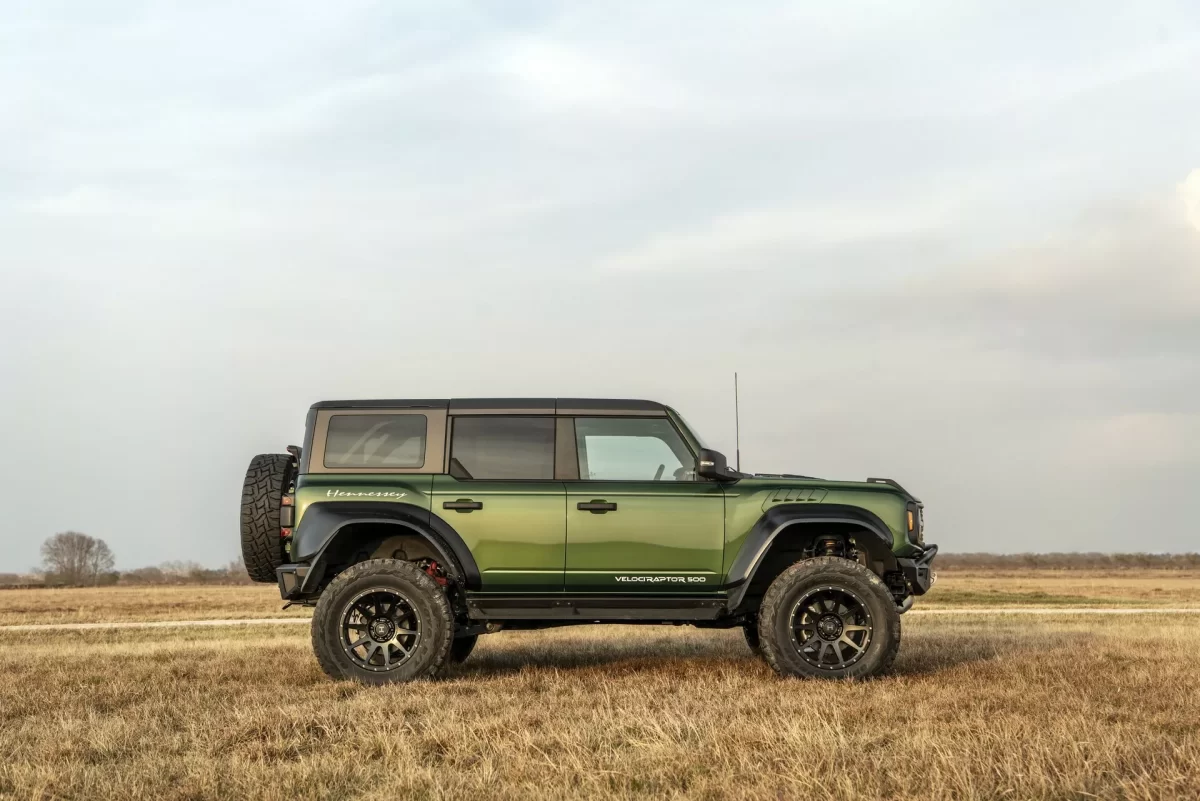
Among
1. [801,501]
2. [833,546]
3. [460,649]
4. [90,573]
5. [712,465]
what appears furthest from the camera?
[90,573]

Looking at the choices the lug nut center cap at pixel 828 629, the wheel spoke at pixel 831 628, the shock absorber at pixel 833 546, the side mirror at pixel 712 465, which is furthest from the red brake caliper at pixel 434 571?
the shock absorber at pixel 833 546

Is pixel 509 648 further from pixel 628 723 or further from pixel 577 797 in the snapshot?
pixel 577 797

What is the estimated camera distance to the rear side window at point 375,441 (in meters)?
8.68

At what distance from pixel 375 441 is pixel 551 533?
1.68 m

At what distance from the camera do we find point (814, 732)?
5582 millimetres

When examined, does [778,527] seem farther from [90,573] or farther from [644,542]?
[90,573]

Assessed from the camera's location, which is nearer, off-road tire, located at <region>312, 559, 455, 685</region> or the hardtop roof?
off-road tire, located at <region>312, 559, 455, 685</region>

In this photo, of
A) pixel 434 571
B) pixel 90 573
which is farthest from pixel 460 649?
pixel 90 573

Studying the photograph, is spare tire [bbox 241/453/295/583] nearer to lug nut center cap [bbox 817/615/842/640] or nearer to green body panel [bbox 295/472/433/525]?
green body panel [bbox 295/472/433/525]

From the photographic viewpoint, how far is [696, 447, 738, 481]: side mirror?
8.20 metres

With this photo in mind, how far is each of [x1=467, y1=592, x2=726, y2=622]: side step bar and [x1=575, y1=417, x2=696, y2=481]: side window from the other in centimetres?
96

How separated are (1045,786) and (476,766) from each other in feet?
8.32

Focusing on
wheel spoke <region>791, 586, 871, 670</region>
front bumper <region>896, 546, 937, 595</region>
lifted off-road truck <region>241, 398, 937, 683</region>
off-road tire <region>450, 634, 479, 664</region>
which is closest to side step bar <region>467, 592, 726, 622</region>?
lifted off-road truck <region>241, 398, 937, 683</region>

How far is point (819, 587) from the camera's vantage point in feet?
27.0
